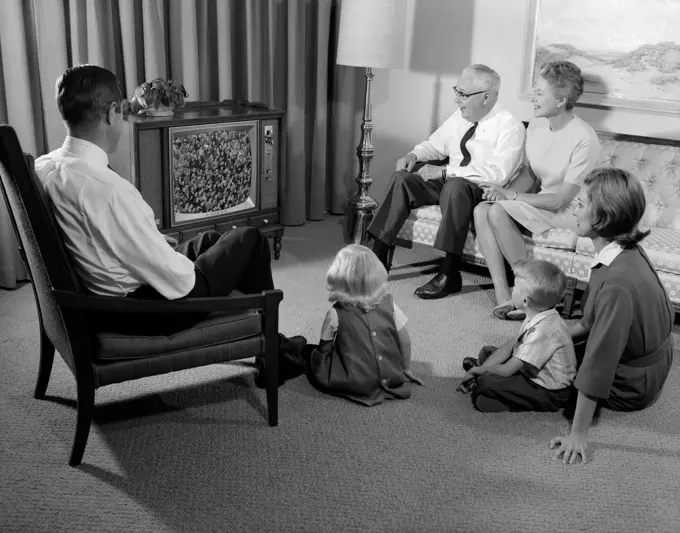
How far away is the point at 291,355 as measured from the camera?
124 inches

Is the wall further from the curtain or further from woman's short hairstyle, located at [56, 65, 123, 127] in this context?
woman's short hairstyle, located at [56, 65, 123, 127]

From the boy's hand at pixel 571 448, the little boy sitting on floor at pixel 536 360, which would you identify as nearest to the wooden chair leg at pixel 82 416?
the little boy sitting on floor at pixel 536 360

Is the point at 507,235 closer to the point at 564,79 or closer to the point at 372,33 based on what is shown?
the point at 564,79

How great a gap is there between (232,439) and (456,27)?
3.22 metres

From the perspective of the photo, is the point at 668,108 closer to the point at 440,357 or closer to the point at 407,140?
the point at 407,140

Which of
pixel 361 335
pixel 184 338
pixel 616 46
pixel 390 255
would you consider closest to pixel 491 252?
pixel 390 255

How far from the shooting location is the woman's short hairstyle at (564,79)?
391 centimetres

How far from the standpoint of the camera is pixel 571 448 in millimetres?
2594

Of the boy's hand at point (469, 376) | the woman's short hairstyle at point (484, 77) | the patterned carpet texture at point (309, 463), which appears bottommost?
the patterned carpet texture at point (309, 463)

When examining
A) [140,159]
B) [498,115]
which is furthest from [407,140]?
[140,159]

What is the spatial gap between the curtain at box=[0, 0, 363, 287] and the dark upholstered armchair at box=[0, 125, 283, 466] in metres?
1.49

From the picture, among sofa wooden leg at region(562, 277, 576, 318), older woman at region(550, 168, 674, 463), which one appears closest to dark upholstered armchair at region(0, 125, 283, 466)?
older woman at region(550, 168, 674, 463)

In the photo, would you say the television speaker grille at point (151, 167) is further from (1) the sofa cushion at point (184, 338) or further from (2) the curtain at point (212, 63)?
(1) the sofa cushion at point (184, 338)

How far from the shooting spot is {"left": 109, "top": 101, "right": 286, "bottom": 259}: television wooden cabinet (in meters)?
3.78
